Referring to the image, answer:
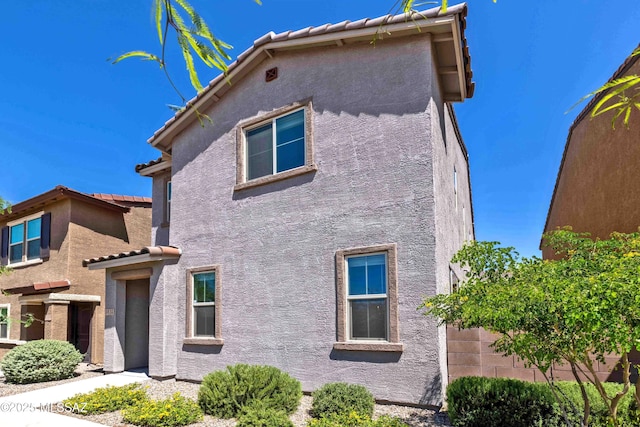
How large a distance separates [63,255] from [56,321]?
7.67ft

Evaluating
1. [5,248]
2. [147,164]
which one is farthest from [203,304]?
[5,248]

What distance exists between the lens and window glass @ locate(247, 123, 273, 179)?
11.5 metres

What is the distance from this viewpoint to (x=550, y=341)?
489 centimetres

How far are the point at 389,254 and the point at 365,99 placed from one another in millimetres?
3311

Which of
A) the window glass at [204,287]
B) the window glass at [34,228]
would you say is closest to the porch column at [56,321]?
the window glass at [34,228]

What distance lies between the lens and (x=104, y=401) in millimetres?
9164

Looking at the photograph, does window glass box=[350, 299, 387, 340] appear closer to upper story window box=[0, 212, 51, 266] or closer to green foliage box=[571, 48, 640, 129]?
green foliage box=[571, 48, 640, 129]

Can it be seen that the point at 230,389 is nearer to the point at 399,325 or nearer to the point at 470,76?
the point at 399,325

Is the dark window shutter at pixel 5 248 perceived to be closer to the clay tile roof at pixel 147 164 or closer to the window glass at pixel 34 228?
the window glass at pixel 34 228

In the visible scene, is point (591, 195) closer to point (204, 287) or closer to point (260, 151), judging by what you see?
point (260, 151)

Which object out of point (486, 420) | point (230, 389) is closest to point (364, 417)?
point (486, 420)

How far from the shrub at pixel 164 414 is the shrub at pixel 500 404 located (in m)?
4.24

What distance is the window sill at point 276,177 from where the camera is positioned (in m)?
10.5

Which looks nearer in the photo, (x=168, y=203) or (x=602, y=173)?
(x=602, y=173)
